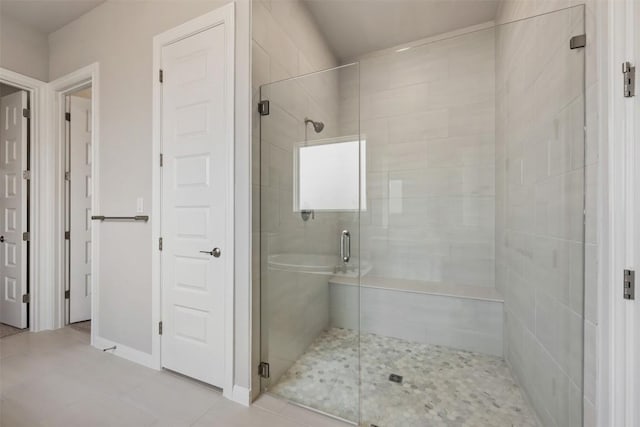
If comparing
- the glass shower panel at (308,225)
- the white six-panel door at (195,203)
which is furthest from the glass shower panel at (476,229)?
the white six-panel door at (195,203)

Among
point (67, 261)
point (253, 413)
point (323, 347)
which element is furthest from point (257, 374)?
point (67, 261)

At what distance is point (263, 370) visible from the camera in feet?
5.51

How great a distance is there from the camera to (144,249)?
2004 mm

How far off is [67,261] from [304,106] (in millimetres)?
2851

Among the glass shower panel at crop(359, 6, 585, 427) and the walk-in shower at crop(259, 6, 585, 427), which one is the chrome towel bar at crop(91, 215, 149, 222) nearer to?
the walk-in shower at crop(259, 6, 585, 427)

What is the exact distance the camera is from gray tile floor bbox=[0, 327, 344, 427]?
1.43 m

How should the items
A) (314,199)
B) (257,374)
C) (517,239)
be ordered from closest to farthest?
(257,374), (517,239), (314,199)

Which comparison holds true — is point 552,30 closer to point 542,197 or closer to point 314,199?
point 542,197

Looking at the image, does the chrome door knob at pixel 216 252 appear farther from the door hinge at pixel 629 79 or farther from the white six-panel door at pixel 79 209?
Result: the white six-panel door at pixel 79 209

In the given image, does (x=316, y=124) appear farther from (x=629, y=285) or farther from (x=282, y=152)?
(x=629, y=285)

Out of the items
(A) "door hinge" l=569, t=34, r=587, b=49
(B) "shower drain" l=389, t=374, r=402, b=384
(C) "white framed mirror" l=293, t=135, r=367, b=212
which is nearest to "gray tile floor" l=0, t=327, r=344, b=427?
(B) "shower drain" l=389, t=374, r=402, b=384

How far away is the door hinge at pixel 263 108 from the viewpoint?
1686mm

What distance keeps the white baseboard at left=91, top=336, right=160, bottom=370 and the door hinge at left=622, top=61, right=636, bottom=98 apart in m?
2.85

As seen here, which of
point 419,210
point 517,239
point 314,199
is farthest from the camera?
point 419,210
